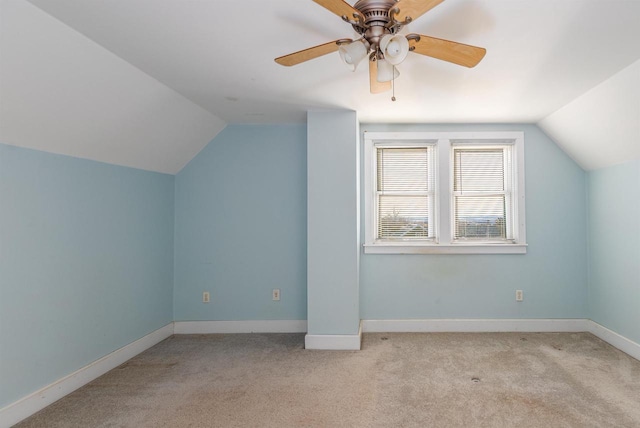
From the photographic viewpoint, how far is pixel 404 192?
3.99m

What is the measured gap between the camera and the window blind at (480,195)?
13.0 feet

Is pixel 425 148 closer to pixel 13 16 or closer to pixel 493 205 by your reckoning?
pixel 493 205

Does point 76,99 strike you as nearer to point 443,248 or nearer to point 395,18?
point 395,18

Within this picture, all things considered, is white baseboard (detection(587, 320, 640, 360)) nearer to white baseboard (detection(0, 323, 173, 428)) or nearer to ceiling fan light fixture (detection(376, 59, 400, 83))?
ceiling fan light fixture (detection(376, 59, 400, 83))

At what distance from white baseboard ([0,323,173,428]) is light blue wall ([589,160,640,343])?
4.47 m

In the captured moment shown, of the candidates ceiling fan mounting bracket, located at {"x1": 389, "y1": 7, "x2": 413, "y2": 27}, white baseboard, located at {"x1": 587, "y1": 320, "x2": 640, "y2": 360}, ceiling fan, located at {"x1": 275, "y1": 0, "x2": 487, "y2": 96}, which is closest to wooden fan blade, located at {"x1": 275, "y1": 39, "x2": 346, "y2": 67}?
ceiling fan, located at {"x1": 275, "y1": 0, "x2": 487, "y2": 96}

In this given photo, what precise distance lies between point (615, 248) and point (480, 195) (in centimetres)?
130

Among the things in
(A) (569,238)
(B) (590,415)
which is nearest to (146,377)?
(B) (590,415)

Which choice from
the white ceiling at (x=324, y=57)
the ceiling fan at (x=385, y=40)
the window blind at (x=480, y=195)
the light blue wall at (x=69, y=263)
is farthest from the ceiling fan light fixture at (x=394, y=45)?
the window blind at (x=480, y=195)

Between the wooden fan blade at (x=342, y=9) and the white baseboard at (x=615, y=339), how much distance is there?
3.61 m

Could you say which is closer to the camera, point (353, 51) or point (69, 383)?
point (353, 51)

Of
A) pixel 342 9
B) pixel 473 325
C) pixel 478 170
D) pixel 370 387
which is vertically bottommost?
pixel 370 387

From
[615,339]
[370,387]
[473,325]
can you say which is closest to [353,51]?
[370,387]

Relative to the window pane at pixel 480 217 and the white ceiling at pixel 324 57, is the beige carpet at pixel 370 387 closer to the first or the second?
the window pane at pixel 480 217
